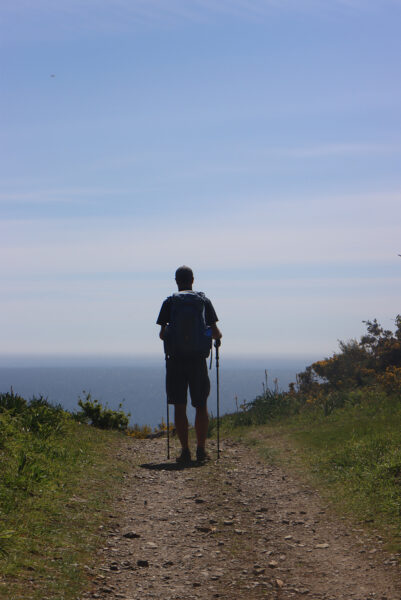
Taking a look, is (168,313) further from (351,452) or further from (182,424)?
(351,452)

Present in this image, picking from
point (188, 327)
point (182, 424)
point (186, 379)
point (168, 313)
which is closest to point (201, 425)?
point (182, 424)

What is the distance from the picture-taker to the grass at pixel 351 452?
745cm

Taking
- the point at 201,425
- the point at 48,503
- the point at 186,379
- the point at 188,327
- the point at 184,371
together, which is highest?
the point at 188,327

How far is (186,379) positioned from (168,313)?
117 cm

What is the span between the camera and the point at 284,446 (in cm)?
1265

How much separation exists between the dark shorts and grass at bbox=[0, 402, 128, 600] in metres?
1.49

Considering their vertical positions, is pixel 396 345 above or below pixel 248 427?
above

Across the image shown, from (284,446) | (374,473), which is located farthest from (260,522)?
(284,446)

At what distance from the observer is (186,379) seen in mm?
10953

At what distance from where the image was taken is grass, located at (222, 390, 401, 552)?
24.4ft

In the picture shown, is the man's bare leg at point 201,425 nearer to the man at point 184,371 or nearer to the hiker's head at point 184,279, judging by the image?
the man at point 184,371

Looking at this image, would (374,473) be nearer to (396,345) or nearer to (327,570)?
(327,570)

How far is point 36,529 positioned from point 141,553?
1054mm

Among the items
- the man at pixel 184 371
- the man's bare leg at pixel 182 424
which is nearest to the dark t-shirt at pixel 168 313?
the man at pixel 184 371
